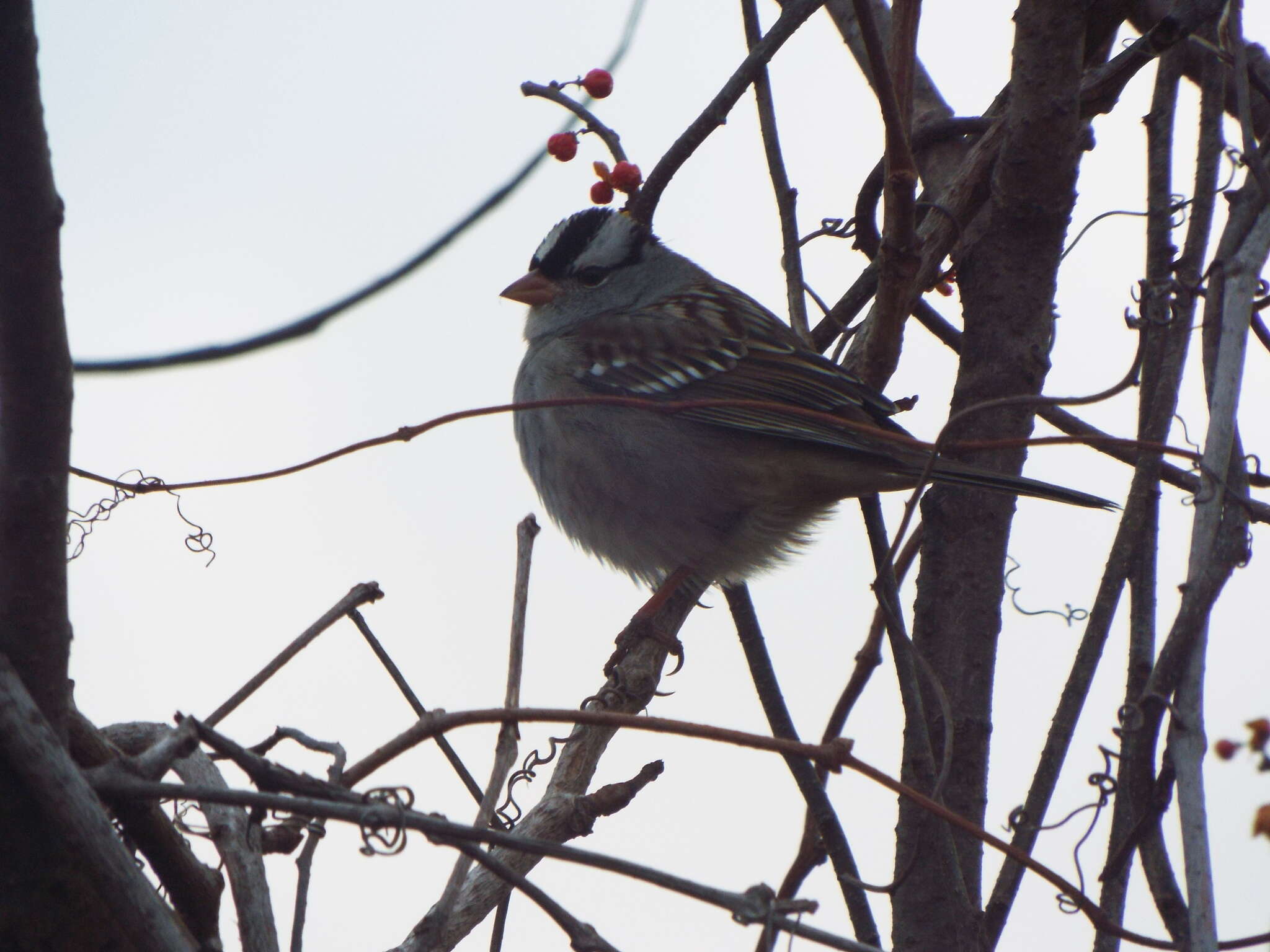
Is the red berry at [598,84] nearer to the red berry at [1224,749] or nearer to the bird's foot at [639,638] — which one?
the bird's foot at [639,638]

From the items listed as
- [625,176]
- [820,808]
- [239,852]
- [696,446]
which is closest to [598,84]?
[625,176]

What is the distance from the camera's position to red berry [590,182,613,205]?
9.64ft

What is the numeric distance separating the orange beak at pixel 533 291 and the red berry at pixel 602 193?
1.00 meters

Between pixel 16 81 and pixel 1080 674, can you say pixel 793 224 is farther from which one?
pixel 16 81

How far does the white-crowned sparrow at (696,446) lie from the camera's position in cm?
303

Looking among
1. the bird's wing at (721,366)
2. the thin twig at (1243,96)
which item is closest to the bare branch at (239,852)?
the thin twig at (1243,96)

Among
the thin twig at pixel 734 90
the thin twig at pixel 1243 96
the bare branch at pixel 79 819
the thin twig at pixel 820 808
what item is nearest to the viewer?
the bare branch at pixel 79 819

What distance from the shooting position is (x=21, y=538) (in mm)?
1036

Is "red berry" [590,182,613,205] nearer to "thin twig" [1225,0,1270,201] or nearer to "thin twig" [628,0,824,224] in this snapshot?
"thin twig" [628,0,824,224]

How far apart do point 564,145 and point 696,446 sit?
0.79 metres

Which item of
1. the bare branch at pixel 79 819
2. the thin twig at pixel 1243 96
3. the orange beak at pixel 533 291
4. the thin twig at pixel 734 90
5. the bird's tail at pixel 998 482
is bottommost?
the bare branch at pixel 79 819

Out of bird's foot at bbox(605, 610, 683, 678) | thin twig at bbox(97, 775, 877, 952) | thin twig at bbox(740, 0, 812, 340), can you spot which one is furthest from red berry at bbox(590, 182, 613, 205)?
thin twig at bbox(97, 775, 877, 952)

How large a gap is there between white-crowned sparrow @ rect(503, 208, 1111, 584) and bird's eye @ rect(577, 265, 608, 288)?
213 millimetres

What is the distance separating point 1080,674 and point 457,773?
32.6 inches
